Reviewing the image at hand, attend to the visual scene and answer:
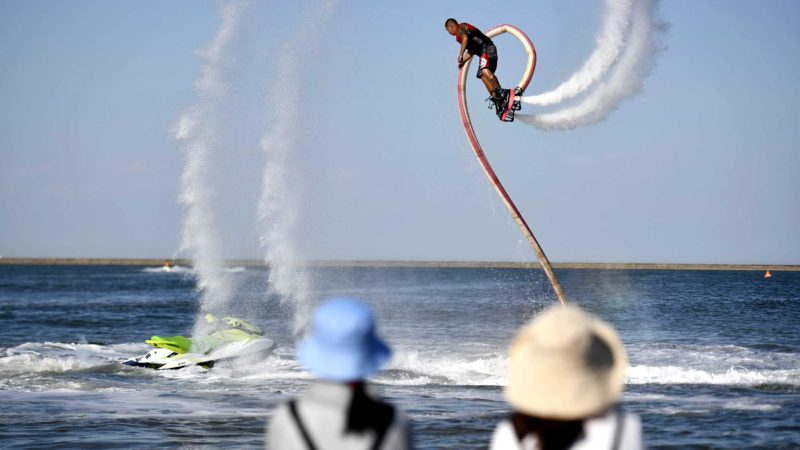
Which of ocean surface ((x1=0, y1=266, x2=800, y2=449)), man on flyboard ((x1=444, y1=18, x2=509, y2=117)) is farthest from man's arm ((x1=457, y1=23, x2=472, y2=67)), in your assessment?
ocean surface ((x1=0, y1=266, x2=800, y2=449))

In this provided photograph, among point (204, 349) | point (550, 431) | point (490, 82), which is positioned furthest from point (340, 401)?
point (204, 349)

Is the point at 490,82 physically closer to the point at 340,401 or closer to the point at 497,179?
the point at 497,179

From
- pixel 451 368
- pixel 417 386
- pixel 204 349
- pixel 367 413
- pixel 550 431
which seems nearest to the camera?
pixel 550 431

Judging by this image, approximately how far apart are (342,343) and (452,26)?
393 inches

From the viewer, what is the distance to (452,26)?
12648mm

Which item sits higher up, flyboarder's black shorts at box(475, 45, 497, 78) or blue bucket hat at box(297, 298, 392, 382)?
flyboarder's black shorts at box(475, 45, 497, 78)

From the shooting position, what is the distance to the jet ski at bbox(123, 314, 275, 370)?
73.7ft

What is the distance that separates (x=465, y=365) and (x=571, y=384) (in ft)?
68.2

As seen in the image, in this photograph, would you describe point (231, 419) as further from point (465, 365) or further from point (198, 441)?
point (465, 365)

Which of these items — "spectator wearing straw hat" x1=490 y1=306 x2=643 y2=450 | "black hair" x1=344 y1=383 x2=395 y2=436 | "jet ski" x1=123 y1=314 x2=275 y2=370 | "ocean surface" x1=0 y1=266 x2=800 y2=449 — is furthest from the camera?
"jet ski" x1=123 y1=314 x2=275 y2=370

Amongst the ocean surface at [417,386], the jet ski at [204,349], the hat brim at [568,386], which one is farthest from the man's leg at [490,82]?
the jet ski at [204,349]

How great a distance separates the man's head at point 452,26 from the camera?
1263 cm

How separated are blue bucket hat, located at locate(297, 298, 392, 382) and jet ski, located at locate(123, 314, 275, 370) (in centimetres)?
1985

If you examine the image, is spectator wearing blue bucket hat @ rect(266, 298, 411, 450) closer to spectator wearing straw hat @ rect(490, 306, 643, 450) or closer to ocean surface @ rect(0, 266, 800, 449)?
spectator wearing straw hat @ rect(490, 306, 643, 450)
